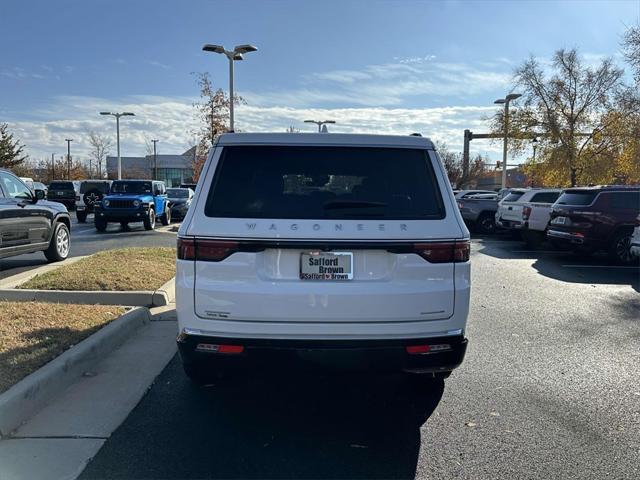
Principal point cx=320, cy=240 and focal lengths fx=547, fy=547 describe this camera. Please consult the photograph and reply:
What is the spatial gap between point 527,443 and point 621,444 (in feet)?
2.00

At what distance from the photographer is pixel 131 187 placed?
20156 mm

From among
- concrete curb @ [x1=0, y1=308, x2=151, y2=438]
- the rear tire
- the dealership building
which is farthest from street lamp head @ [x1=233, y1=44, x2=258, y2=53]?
the dealership building

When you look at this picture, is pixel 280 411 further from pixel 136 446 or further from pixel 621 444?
pixel 621 444

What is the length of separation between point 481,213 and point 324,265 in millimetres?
17044

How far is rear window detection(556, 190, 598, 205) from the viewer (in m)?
12.1

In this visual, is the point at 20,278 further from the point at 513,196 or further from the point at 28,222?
the point at 513,196

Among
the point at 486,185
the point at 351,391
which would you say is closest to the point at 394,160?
the point at 351,391

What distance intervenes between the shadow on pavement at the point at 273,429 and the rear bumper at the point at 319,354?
0.74ft

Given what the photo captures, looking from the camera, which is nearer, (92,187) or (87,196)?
(87,196)

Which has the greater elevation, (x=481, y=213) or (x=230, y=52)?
(x=230, y=52)

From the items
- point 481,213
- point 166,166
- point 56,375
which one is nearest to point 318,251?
point 56,375

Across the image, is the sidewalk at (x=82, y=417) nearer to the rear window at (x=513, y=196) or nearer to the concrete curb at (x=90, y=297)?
the concrete curb at (x=90, y=297)

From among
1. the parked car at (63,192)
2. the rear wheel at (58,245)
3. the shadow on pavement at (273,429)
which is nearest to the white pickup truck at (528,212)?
the rear wheel at (58,245)

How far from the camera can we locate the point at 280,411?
4.03m
